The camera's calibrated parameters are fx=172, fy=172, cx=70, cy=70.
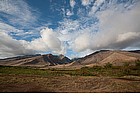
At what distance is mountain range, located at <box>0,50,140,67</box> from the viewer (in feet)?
9.53

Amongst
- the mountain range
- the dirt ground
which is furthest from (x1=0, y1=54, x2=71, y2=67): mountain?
the dirt ground

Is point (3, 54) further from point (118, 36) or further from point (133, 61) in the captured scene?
point (133, 61)

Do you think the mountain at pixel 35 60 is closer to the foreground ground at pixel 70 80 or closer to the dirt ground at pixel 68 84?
the foreground ground at pixel 70 80

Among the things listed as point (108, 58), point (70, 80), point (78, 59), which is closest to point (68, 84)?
point (70, 80)

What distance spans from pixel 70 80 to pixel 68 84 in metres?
0.09

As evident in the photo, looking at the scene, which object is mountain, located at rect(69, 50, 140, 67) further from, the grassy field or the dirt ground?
the dirt ground

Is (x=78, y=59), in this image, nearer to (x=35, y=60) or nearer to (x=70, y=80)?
(x=70, y=80)

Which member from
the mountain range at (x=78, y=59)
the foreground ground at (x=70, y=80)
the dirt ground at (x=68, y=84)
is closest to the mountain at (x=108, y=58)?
the mountain range at (x=78, y=59)

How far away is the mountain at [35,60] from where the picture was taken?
285cm

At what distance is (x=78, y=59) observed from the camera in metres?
3.15
